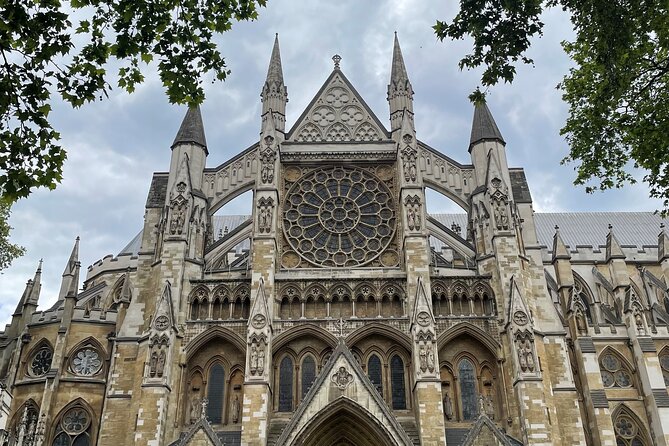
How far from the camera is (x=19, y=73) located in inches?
377

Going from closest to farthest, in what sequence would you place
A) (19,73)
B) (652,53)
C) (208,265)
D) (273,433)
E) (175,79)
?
(19,73) → (175,79) → (652,53) → (273,433) → (208,265)

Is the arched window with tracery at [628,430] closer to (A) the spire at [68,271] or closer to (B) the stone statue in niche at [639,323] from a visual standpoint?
(B) the stone statue in niche at [639,323]

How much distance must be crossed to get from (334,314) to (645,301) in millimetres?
19140

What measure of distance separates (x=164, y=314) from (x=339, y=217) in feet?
26.3

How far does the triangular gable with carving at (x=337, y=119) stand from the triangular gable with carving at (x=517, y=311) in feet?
30.3

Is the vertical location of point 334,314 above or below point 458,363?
above

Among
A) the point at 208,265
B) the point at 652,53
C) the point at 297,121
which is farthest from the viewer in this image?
the point at 297,121

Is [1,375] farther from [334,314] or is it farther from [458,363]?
[458,363]

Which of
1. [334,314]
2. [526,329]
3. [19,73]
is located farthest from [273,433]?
[19,73]

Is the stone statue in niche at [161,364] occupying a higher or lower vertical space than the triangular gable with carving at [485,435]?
higher

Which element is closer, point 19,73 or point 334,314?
point 19,73

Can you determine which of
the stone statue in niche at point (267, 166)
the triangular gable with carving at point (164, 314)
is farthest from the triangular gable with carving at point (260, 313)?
the stone statue in niche at point (267, 166)

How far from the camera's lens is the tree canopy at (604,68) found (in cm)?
1123

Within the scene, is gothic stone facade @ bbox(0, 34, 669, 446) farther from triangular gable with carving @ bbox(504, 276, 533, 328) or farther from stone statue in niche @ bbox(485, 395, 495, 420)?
stone statue in niche @ bbox(485, 395, 495, 420)
